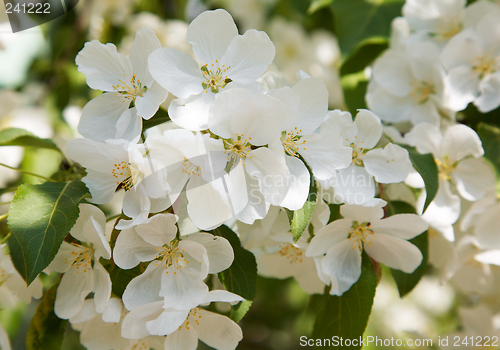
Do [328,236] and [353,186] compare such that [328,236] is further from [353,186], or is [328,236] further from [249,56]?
[249,56]

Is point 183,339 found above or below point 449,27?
below

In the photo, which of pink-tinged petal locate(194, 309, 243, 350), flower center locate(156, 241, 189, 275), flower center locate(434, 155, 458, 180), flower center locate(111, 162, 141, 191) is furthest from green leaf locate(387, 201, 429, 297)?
flower center locate(111, 162, 141, 191)

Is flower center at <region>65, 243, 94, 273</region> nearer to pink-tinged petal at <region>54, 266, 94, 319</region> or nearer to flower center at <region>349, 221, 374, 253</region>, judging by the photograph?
pink-tinged petal at <region>54, 266, 94, 319</region>

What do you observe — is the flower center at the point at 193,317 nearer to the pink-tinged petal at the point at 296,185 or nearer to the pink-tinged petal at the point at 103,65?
the pink-tinged petal at the point at 296,185

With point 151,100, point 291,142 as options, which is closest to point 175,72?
point 151,100

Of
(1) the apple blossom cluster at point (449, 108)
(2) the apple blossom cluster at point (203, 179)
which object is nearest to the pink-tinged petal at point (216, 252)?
(2) the apple blossom cluster at point (203, 179)

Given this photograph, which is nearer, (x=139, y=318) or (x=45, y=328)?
(x=139, y=318)

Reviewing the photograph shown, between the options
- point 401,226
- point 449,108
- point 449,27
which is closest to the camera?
point 401,226

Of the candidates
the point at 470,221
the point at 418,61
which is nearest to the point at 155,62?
the point at 418,61
